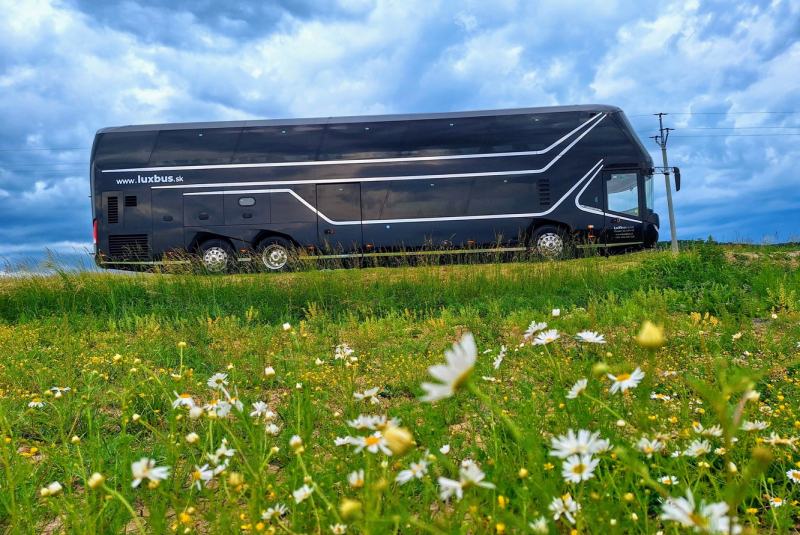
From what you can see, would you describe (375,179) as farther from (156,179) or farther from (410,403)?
(410,403)

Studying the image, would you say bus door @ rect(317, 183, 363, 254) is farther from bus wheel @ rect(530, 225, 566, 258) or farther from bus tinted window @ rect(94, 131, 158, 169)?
bus tinted window @ rect(94, 131, 158, 169)

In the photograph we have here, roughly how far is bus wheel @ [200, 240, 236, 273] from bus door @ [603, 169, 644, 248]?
331 inches

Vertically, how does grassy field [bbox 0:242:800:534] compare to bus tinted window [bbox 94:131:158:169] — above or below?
below

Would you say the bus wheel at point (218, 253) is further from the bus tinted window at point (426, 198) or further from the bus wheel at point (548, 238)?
the bus wheel at point (548, 238)

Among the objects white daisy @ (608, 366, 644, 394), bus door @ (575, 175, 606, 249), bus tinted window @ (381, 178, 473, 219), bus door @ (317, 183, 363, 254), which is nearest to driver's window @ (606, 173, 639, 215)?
bus door @ (575, 175, 606, 249)

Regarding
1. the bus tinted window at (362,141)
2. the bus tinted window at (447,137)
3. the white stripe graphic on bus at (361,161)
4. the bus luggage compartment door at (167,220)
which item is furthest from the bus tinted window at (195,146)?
the bus tinted window at (447,137)

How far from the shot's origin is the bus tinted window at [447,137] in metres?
12.1

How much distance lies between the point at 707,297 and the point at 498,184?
664cm

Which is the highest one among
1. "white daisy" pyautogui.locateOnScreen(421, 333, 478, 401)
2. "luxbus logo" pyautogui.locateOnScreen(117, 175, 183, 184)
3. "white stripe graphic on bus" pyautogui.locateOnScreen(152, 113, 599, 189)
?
"luxbus logo" pyautogui.locateOnScreen(117, 175, 183, 184)

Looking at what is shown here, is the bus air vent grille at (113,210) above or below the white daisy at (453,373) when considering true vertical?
above

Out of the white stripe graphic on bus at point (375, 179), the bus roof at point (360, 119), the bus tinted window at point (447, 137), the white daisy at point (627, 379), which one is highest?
the bus roof at point (360, 119)

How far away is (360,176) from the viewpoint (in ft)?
39.4

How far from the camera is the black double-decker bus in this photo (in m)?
11.9

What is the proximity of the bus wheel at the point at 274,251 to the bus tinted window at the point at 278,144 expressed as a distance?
6.04 feet
